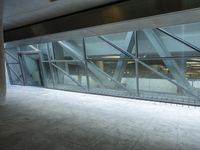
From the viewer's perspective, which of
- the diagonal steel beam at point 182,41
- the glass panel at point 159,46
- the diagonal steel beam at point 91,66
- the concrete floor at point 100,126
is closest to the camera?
the concrete floor at point 100,126

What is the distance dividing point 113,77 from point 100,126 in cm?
377

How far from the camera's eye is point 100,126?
13.0 ft

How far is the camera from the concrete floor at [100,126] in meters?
3.13

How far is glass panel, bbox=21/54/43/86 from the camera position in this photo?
394 inches

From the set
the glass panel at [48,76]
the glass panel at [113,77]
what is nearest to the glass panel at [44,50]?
the glass panel at [48,76]

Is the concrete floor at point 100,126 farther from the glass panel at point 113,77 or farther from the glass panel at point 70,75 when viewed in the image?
the glass panel at point 70,75

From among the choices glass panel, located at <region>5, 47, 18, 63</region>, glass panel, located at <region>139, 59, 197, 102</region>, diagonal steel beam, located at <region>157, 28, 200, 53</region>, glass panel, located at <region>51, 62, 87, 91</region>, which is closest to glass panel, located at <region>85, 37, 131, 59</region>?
glass panel, located at <region>51, 62, 87, 91</region>

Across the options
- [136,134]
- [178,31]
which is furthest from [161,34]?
[136,134]

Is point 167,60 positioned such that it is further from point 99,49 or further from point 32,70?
point 32,70

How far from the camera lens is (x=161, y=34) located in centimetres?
608

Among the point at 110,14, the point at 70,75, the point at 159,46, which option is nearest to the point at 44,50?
the point at 70,75

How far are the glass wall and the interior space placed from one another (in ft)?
0.10

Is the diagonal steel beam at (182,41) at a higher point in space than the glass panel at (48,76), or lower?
higher

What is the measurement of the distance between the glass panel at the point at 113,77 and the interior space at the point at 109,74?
41 millimetres
